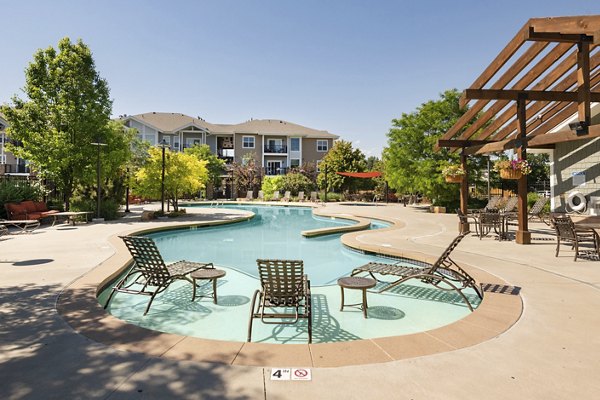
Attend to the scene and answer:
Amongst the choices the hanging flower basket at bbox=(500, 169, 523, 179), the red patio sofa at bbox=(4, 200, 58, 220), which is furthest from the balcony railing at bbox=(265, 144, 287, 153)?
the hanging flower basket at bbox=(500, 169, 523, 179)

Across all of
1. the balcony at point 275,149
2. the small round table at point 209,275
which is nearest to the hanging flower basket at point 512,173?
the small round table at point 209,275

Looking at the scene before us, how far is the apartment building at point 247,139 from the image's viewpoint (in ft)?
146

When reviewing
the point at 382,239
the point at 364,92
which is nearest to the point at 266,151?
the point at 364,92

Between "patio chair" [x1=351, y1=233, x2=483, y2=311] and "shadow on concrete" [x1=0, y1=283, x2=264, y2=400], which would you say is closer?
"shadow on concrete" [x1=0, y1=283, x2=264, y2=400]

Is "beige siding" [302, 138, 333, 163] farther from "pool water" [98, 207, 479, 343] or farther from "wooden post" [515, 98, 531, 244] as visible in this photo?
"pool water" [98, 207, 479, 343]

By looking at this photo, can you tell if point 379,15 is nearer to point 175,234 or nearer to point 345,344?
point 175,234

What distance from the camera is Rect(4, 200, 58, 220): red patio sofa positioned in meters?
13.9

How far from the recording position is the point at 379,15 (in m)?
14.2

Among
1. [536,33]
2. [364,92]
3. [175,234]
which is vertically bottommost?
[175,234]

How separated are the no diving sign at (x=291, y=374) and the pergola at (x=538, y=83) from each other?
28.3 feet

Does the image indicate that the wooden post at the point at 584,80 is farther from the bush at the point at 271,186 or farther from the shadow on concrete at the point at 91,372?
the bush at the point at 271,186

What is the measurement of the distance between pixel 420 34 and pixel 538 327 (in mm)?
15731

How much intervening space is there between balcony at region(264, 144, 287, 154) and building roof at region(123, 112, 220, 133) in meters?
7.37

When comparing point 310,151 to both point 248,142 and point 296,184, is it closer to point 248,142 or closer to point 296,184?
point 248,142
